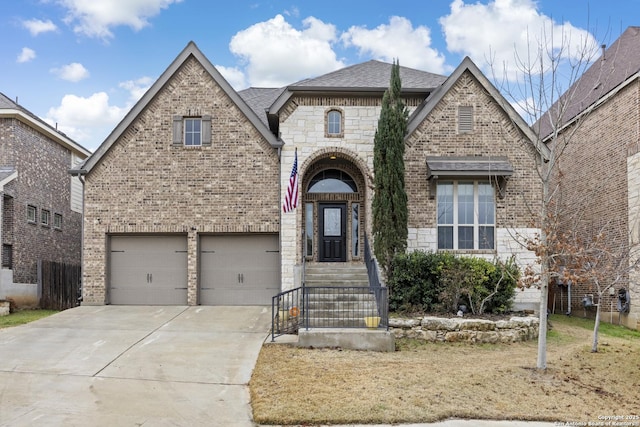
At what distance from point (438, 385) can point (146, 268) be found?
1079 centimetres

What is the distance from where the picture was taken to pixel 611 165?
56.7ft

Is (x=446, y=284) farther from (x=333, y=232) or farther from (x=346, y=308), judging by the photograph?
(x=333, y=232)

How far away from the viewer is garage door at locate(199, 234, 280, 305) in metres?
16.7

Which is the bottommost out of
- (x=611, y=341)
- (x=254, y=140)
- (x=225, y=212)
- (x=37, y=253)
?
(x=611, y=341)

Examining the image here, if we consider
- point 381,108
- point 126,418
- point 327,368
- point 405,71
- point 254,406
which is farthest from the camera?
point 405,71

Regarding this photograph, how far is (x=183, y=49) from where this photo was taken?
1669 centimetres

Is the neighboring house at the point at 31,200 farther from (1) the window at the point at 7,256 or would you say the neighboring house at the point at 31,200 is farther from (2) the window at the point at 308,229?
(2) the window at the point at 308,229

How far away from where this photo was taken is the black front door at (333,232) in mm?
17297

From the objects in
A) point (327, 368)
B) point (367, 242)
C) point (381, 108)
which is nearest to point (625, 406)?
point (327, 368)

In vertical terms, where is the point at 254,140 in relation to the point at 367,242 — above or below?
above

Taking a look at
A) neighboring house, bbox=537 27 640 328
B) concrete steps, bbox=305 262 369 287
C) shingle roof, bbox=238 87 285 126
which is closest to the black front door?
concrete steps, bbox=305 262 369 287

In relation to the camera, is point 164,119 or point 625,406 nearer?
point 625,406

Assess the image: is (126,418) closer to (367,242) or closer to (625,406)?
(625,406)

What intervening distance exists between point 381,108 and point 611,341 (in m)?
7.99
